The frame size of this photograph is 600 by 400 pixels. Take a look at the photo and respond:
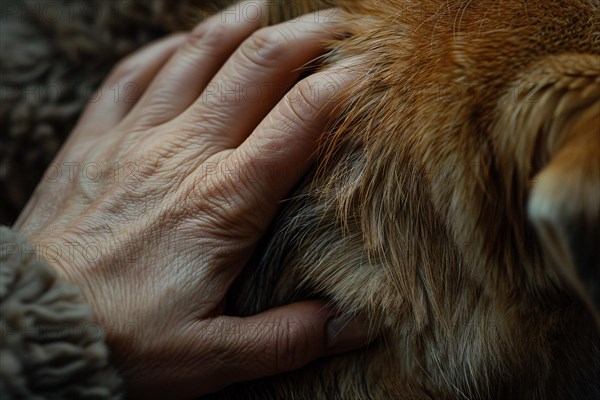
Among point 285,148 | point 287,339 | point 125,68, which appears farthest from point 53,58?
point 287,339

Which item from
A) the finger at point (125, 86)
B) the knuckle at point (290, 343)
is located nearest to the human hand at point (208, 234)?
the knuckle at point (290, 343)

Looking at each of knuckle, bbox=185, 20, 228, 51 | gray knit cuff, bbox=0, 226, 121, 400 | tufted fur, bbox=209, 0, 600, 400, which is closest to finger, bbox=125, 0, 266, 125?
knuckle, bbox=185, 20, 228, 51

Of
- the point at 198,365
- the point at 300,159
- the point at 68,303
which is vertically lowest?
the point at 198,365

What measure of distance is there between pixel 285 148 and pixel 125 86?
0.45 metres

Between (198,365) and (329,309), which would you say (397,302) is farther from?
(198,365)

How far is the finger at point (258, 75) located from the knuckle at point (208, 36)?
8 cm

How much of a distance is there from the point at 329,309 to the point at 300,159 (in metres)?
0.18

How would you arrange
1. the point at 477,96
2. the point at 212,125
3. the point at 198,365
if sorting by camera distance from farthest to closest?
the point at 212,125 < the point at 198,365 < the point at 477,96

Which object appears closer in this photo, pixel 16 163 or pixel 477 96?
pixel 477 96

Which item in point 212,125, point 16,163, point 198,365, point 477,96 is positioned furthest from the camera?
point 16,163

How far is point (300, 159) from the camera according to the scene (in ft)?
2.45

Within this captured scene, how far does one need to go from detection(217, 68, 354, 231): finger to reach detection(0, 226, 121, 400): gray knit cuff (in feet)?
0.71

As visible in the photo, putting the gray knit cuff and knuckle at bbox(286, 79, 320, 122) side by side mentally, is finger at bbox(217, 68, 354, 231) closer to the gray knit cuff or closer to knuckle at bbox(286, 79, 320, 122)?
knuckle at bbox(286, 79, 320, 122)

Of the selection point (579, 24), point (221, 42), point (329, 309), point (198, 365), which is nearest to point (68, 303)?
point (198, 365)
